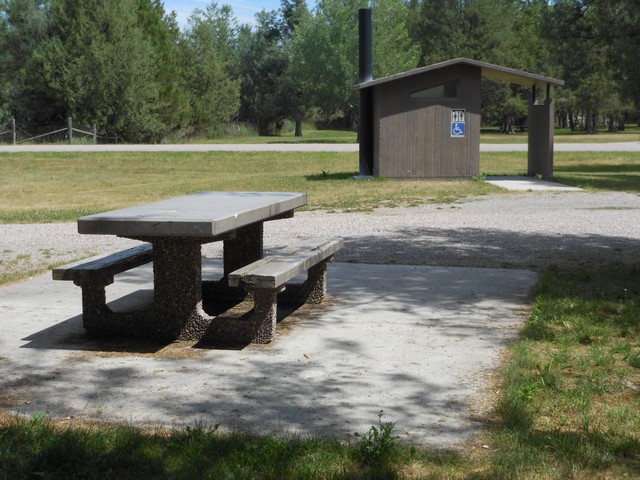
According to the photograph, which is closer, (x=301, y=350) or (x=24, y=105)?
(x=301, y=350)

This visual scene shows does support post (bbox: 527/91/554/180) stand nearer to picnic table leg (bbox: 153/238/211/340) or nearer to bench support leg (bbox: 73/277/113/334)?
picnic table leg (bbox: 153/238/211/340)

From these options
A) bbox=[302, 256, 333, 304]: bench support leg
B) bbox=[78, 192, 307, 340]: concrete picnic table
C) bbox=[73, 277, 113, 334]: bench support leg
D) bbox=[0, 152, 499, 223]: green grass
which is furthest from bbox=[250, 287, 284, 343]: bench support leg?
bbox=[0, 152, 499, 223]: green grass

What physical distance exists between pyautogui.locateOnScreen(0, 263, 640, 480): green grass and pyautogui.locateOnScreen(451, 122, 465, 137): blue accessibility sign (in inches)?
670

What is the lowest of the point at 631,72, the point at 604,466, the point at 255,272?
the point at 604,466

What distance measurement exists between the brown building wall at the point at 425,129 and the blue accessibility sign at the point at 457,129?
0.27ft

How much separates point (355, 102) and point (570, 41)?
97.9 feet

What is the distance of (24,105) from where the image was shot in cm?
4716

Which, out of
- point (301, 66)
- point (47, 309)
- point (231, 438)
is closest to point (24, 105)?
point (301, 66)

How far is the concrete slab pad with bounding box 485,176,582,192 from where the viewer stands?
18.6m

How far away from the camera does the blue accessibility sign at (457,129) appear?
2150 centimetres

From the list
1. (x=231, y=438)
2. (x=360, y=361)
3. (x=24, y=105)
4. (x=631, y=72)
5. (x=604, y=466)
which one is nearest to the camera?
(x=604, y=466)

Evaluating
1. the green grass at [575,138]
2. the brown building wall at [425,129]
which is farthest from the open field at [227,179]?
the green grass at [575,138]

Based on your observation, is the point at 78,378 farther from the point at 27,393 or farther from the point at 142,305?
the point at 142,305

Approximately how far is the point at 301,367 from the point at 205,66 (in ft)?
179
